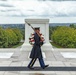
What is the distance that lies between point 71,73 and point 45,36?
19.2 feet

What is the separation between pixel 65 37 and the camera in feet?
111

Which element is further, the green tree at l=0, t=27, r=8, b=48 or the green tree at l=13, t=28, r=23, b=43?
the green tree at l=13, t=28, r=23, b=43

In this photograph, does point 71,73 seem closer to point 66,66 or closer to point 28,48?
point 66,66

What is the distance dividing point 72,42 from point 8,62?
24.4 metres

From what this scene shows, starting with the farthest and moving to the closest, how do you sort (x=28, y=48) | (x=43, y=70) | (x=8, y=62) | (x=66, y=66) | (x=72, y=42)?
(x=72, y=42) < (x=28, y=48) < (x=8, y=62) < (x=66, y=66) < (x=43, y=70)

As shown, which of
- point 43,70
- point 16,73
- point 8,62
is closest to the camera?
point 16,73

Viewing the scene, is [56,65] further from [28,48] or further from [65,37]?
[65,37]

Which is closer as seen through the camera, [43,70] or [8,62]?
[43,70]

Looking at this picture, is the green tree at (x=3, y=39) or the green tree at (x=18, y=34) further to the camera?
the green tree at (x=18, y=34)

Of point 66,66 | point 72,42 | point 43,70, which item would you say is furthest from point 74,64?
point 72,42

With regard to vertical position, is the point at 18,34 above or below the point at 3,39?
above

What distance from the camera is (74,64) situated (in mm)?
8648

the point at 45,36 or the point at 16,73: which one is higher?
the point at 45,36

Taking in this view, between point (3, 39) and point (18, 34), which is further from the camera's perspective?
point (18, 34)
